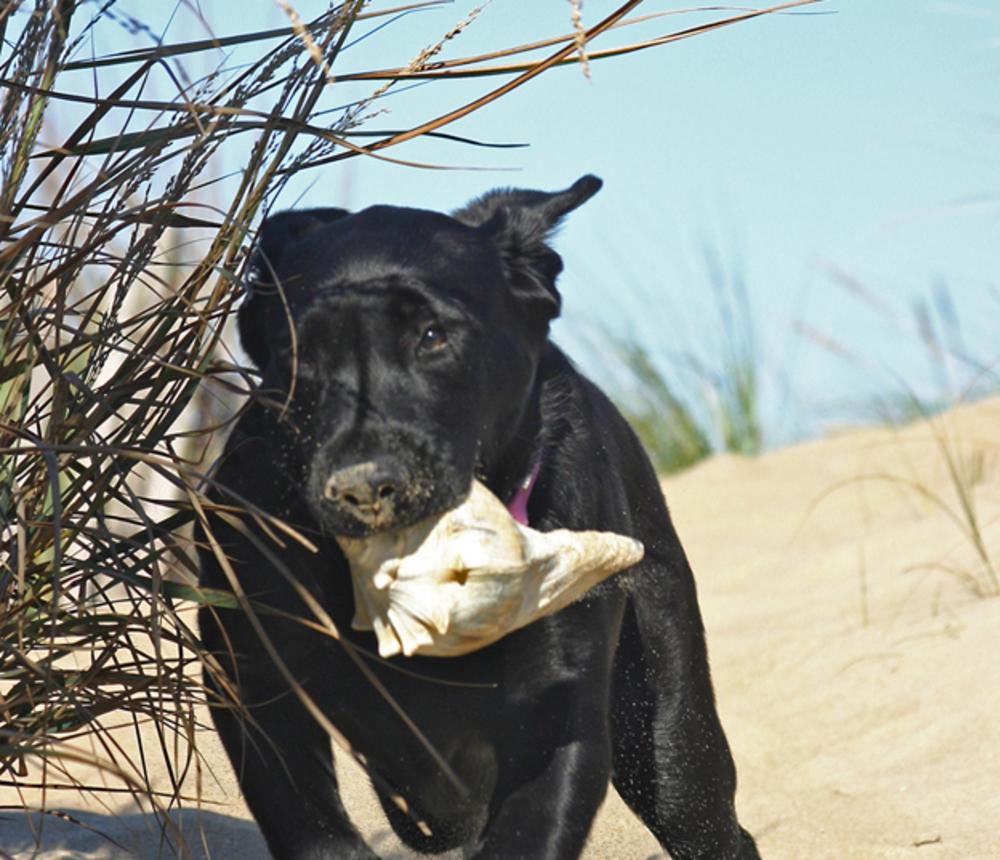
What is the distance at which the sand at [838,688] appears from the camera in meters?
4.21

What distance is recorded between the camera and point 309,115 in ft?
9.64

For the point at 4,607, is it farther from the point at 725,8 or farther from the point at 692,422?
the point at 692,422

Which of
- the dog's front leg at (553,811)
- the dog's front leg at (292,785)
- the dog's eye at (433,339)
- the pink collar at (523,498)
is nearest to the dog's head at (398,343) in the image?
the dog's eye at (433,339)

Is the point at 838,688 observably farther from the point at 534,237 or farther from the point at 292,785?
the point at 292,785

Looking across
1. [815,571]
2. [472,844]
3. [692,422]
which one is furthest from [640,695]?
[692,422]

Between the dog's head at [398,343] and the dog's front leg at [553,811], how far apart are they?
559 mm

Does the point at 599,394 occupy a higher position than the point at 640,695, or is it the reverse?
the point at 599,394

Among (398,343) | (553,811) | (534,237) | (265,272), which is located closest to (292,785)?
(553,811)

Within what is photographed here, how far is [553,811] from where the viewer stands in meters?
2.94

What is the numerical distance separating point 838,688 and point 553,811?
10.3ft

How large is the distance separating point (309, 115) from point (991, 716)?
3109 mm

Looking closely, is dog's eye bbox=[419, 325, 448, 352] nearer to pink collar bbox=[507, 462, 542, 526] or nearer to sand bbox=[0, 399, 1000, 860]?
pink collar bbox=[507, 462, 542, 526]

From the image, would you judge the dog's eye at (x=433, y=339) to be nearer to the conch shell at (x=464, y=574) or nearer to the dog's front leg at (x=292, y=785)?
the conch shell at (x=464, y=574)

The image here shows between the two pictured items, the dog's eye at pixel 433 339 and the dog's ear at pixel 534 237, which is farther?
the dog's ear at pixel 534 237
